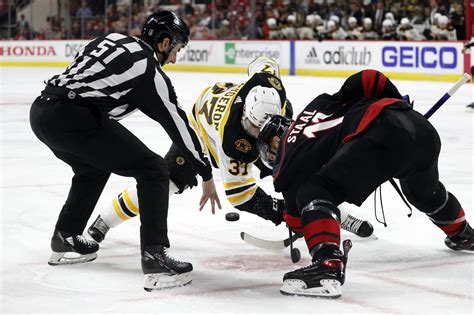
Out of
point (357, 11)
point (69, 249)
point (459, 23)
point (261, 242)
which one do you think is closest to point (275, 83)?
point (261, 242)

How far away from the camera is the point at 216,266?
3.79 metres

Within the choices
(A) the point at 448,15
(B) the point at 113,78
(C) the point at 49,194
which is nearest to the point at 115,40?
(B) the point at 113,78

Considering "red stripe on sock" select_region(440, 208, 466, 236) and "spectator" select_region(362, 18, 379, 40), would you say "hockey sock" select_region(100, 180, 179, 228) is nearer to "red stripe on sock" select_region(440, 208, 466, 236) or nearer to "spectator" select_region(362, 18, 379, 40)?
"red stripe on sock" select_region(440, 208, 466, 236)

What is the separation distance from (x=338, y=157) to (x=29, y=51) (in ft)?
65.4

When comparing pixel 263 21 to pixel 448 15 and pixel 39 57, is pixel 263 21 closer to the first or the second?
pixel 448 15

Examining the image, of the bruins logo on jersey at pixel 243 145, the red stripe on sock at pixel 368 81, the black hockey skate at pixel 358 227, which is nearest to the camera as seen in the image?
the red stripe on sock at pixel 368 81

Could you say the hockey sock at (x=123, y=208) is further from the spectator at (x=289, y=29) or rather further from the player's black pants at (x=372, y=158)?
the spectator at (x=289, y=29)

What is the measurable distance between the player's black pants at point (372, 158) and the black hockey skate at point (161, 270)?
0.58 metres

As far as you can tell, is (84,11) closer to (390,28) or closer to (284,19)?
(284,19)

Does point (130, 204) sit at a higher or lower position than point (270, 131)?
lower

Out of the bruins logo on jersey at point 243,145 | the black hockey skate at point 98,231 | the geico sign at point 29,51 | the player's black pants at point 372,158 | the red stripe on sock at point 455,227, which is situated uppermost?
the player's black pants at point 372,158

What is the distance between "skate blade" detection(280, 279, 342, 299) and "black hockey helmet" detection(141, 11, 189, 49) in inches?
43.0

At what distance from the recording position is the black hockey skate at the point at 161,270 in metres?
3.37

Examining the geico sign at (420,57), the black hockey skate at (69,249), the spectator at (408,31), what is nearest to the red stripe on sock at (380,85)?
the black hockey skate at (69,249)
